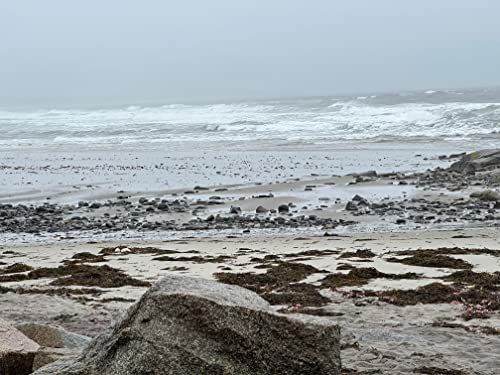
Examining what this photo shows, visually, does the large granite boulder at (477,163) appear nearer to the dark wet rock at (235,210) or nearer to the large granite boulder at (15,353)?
the dark wet rock at (235,210)

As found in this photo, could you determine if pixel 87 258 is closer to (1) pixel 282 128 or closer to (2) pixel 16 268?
(2) pixel 16 268

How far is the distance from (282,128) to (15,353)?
137 ft

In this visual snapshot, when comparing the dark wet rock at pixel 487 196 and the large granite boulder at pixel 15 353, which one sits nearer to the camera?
the large granite boulder at pixel 15 353

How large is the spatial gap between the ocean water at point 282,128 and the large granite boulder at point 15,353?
30.4 meters

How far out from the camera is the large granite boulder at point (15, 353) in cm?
465

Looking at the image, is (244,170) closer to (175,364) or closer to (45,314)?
(45,314)

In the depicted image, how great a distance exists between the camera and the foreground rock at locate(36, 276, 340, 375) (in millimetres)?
3615

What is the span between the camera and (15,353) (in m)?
4.70

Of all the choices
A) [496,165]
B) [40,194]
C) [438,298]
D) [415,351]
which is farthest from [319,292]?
[496,165]

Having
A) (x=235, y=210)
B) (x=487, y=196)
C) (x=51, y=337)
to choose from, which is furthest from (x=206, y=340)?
(x=487, y=196)

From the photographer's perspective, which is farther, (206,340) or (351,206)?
(351,206)

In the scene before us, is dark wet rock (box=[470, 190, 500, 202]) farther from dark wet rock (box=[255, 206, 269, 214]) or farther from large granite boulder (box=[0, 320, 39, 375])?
large granite boulder (box=[0, 320, 39, 375])

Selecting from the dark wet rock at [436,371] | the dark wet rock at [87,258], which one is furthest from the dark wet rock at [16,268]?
the dark wet rock at [436,371]

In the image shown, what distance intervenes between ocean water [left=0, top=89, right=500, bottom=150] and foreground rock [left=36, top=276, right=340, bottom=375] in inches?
1207
